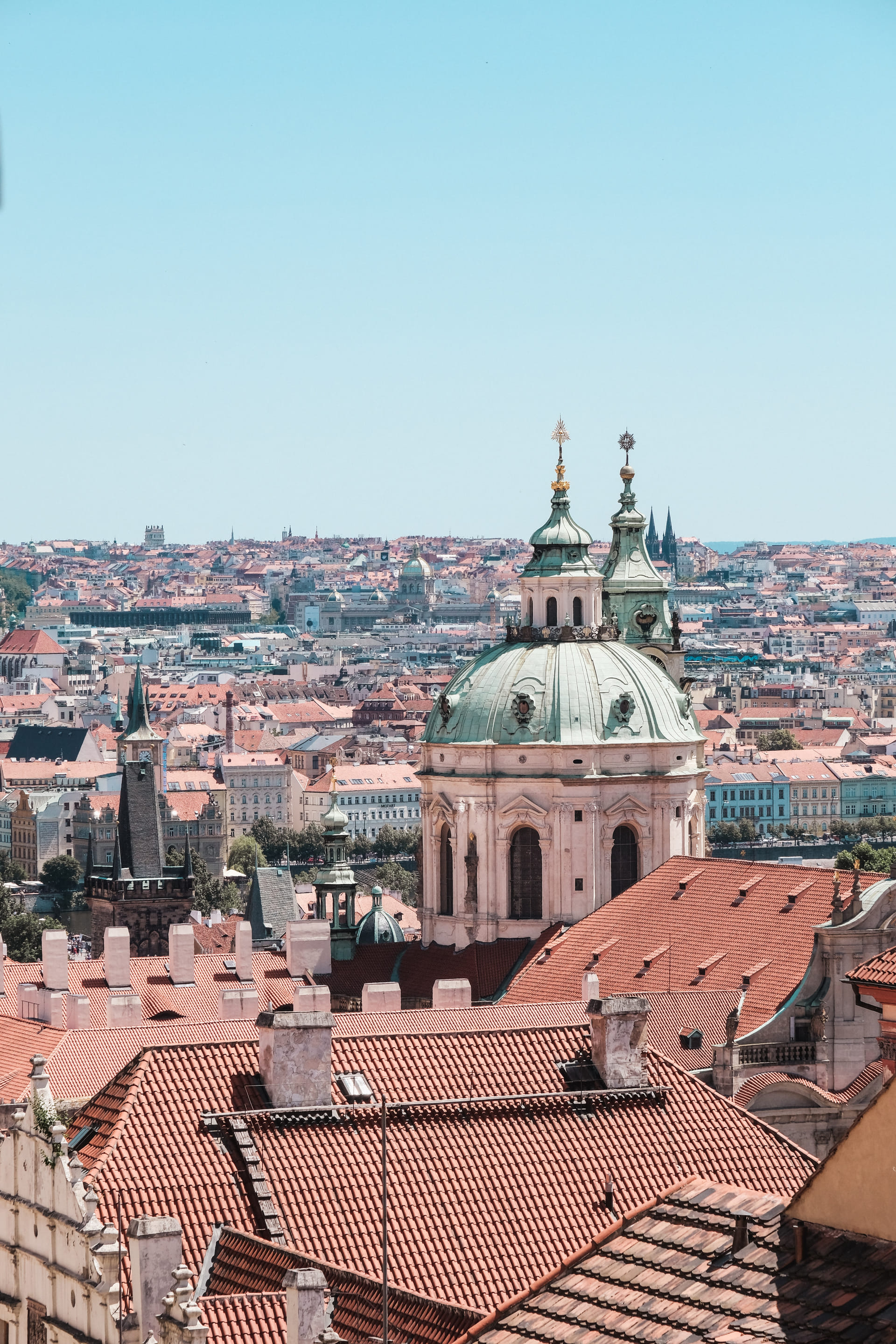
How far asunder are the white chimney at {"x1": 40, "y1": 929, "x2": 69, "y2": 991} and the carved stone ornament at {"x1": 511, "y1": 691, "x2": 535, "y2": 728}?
9.34 m

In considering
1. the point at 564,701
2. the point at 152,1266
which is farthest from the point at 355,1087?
the point at 564,701

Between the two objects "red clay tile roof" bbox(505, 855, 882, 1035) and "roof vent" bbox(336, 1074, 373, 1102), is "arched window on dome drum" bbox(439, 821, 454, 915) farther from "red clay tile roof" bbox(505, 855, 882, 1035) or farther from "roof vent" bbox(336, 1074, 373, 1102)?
"roof vent" bbox(336, 1074, 373, 1102)

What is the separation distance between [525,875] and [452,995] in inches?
342

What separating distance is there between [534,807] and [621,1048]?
1234 inches

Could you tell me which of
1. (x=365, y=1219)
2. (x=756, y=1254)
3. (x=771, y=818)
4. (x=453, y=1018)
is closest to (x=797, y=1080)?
(x=453, y=1018)

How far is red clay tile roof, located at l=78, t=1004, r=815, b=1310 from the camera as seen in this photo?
2341cm

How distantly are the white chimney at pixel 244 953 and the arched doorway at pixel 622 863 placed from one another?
7779mm

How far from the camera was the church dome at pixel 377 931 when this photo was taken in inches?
2430

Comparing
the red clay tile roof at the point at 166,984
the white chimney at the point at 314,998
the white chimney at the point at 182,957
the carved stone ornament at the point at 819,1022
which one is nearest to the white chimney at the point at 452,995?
the white chimney at the point at 314,998

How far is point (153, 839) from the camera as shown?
321 feet

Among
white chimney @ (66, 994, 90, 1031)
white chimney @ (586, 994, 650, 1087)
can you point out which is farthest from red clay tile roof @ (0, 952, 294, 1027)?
white chimney @ (586, 994, 650, 1087)

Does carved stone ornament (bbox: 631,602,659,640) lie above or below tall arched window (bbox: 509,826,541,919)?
above

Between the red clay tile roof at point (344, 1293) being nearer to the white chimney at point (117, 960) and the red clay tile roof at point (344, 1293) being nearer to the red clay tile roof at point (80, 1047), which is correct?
the red clay tile roof at point (80, 1047)

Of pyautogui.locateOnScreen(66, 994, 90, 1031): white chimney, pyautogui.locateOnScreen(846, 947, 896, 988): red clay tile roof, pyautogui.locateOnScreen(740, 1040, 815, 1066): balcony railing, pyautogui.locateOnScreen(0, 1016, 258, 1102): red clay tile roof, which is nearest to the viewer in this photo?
pyautogui.locateOnScreen(846, 947, 896, 988): red clay tile roof
